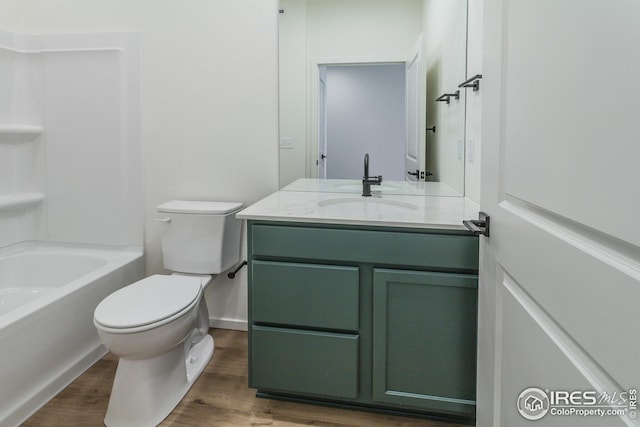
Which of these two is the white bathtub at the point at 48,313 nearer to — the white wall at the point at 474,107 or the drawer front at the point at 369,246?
the drawer front at the point at 369,246

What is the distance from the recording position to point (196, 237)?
223cm

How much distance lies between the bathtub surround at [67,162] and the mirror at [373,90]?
995 mm

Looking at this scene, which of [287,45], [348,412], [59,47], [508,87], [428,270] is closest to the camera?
[508,87]

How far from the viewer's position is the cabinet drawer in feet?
5.57

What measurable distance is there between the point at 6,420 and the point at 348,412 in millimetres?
1357

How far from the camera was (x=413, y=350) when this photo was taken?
1642 mm

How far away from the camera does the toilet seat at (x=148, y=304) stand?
1577 millimetres

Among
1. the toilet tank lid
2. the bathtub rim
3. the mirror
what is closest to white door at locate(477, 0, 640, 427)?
the mirror

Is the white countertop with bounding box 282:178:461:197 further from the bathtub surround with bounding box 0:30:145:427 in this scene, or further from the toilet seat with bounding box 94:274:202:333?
the bathtub surround with bounding box 0:30:145:427

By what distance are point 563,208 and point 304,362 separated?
4.15 feet

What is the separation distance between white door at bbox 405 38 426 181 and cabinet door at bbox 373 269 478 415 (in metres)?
0.80

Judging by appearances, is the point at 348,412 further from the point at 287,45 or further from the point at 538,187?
the point at 287,45

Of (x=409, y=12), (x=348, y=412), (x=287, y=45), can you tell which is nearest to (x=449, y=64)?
(x=409, y=12)

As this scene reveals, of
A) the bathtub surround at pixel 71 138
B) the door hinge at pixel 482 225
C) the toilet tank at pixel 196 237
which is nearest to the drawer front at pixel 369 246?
the door hinge at pixel 482 225
